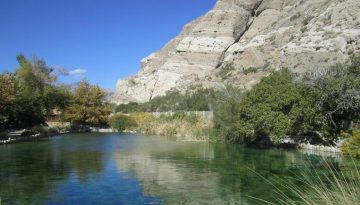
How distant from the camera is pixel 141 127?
4544cm

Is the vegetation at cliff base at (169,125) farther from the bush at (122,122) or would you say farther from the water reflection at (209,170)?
the water reflection at (209,170)

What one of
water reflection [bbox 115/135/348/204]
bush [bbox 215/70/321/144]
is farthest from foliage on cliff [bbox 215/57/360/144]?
water reflection [bbox 115/135/348/204]

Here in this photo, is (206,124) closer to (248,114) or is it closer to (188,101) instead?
(248,114)

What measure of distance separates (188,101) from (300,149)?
25.4m

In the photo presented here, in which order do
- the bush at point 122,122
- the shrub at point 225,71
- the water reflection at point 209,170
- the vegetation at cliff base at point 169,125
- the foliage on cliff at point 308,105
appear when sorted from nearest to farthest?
1. the water reflection at point 209,170
2. the foliage on cliff at point 308,105
3. the vegetation at cliff base at point 169,125
4. the bush at point 122,122
5. the shrub at point 225,71

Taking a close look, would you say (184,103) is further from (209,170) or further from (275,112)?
(209,170)

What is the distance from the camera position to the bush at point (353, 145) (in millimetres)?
20094

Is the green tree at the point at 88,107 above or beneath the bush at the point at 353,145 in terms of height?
above

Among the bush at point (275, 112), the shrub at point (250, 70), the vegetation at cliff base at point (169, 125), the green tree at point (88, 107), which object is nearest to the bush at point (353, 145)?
the bush at point (275, 112)

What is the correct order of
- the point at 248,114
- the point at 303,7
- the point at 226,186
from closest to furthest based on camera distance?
1. the point at 226,186
2. the point at 248,114
3. the point at 303,7

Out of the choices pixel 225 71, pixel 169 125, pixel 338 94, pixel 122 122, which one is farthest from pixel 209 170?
pixel 225 71

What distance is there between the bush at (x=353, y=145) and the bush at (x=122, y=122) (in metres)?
29.3

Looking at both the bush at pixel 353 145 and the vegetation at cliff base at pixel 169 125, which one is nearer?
the bush at pixel 353 145

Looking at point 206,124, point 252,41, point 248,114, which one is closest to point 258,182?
point 248,114
